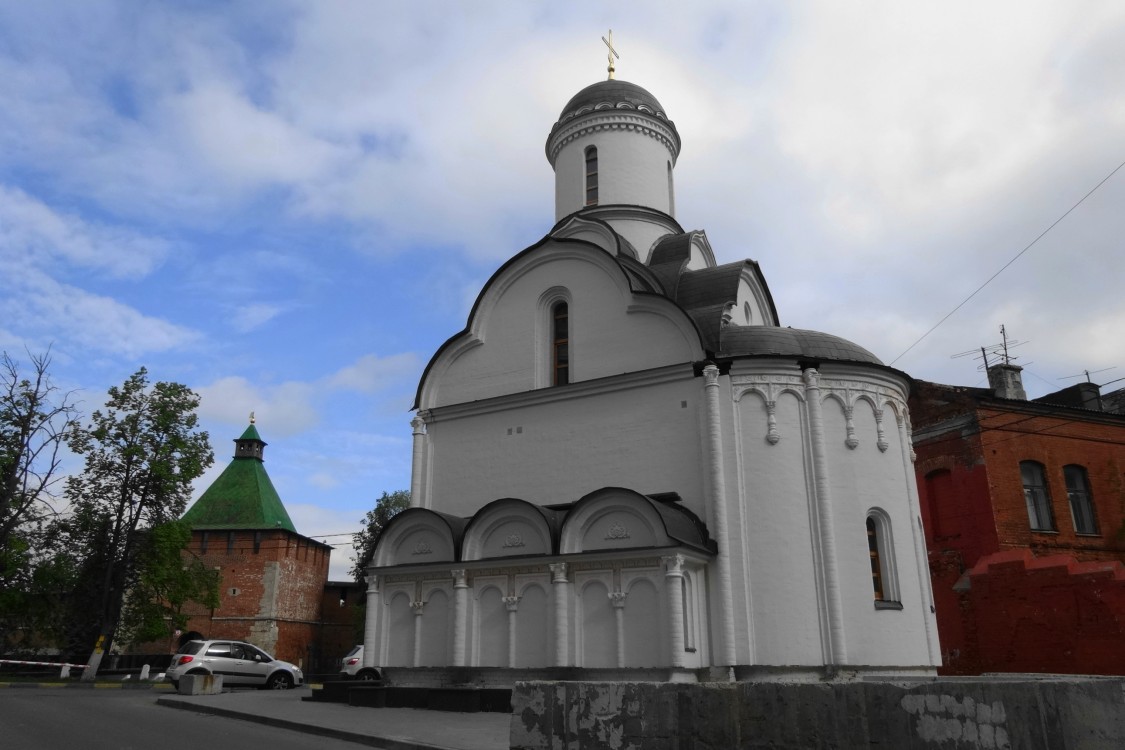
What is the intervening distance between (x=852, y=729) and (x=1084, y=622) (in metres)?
13.8

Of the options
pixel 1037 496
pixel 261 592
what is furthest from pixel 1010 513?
pixel 261 592

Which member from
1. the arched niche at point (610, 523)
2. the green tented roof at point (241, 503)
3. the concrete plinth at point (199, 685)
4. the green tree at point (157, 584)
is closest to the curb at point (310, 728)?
the concrete plinth at point (199, 685)

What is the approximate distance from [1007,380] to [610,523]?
53.7ft

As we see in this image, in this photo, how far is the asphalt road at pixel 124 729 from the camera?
9172mm

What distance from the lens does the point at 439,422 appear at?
61.5ft

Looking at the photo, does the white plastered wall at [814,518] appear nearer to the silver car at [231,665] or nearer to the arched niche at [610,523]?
the arched niche at [610,523]

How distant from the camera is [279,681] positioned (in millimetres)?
19938

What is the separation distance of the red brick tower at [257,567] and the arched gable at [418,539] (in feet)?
59.4

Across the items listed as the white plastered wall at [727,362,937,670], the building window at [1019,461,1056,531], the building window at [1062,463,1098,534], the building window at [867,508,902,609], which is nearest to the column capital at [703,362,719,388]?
the white plastered wall at [727,362,937,670]

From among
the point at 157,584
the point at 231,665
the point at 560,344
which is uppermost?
the point at 560,344

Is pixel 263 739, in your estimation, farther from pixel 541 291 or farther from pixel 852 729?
pixel 541 291

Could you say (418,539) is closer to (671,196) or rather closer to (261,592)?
(671,196)

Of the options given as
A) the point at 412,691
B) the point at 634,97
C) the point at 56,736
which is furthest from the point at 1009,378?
Answer: the point at 56,736

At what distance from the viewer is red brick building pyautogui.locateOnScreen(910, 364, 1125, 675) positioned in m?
17.7
